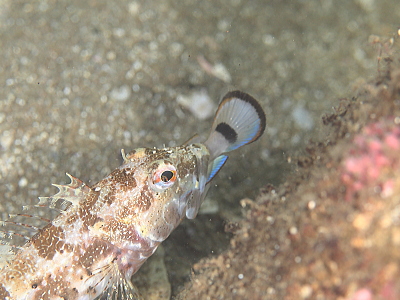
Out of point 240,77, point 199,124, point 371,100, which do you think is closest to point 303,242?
point 371,100

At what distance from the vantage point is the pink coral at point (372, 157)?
1341mm

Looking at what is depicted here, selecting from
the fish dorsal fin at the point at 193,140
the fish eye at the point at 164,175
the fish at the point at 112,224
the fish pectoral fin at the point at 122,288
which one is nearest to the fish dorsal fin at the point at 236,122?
the fish at the point at 112,224

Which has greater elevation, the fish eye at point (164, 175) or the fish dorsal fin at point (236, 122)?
the fish dorsal fin at point (236, 122)

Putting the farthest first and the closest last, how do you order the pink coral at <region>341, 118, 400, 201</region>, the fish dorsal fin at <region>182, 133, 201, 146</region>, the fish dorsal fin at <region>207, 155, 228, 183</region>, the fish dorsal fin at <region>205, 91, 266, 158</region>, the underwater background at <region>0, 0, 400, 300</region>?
the underwater background at <region>0, 0, 400, 300</region>
the fish dorsal fin at <region>182, 133, 201, 146</region>
the fish dorsal fin at <region>207, 155, 228, 183</region>
the fish dorsal fin at <region>205, 91, 266, 158</region>
the pink coral at <region>341, 118, 400, 201</region>

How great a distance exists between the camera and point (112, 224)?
2.58 m

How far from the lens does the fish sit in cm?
254

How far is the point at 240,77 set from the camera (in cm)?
462

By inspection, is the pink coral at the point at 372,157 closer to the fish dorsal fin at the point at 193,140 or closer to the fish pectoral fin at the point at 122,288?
the fish dorsal fin at the point at 193,140

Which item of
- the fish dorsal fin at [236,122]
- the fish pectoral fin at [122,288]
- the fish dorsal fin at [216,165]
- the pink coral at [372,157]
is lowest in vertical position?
the fish pectoral fin at [122,288]

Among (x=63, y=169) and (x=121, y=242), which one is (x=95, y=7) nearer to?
(x=63, y=169)

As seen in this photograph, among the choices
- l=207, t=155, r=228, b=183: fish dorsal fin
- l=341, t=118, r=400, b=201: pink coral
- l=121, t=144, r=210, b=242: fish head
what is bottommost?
l=121, t=144, r=210, b=242: fish head

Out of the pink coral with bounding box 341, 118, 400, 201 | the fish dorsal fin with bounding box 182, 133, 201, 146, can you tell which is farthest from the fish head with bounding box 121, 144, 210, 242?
the pink coral with bounding box 341, 118, 400, 201

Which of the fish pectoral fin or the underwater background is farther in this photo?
the underwater background

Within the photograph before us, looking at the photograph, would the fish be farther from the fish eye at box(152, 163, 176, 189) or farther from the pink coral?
the pink coral
